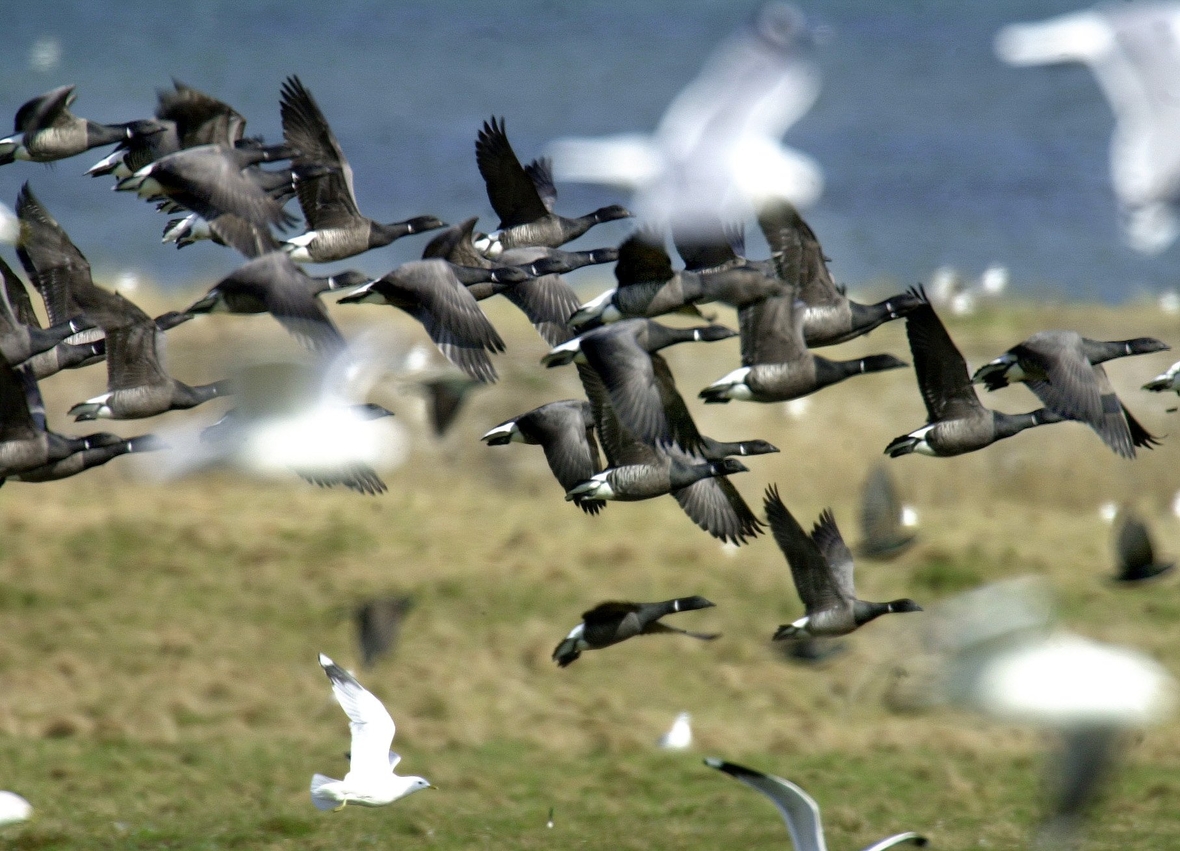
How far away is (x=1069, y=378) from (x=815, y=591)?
1.79m

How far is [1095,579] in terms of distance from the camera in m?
17.9

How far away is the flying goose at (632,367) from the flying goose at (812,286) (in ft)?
3.03

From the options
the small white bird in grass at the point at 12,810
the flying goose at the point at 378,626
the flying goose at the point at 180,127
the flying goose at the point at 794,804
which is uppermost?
the flying goose at the point at 180,127

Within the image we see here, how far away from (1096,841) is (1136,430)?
19.8ft

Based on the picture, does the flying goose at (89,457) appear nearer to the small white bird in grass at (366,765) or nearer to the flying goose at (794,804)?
the small white bird in grass at (366,765)

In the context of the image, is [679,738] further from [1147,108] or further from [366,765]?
[1147,108]

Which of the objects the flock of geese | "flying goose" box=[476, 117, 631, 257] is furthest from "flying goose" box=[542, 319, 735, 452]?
"flying goose" box=[476, 117, 631, 257]

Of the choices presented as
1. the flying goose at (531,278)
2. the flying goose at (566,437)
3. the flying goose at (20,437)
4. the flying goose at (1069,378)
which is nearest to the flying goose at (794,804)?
the flying goose at (566,437)

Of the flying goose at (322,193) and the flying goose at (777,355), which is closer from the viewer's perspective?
the flying goose at (777,355)

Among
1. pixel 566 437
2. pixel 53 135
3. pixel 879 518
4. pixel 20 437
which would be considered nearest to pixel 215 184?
pixel 53 135

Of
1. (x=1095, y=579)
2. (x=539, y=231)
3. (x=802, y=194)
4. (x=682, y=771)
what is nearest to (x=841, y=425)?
(x=1095, y=579)

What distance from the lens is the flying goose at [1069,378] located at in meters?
7.14

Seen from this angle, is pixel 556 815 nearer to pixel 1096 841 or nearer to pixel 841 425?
pixel 1096 841

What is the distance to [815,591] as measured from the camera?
327 inches
